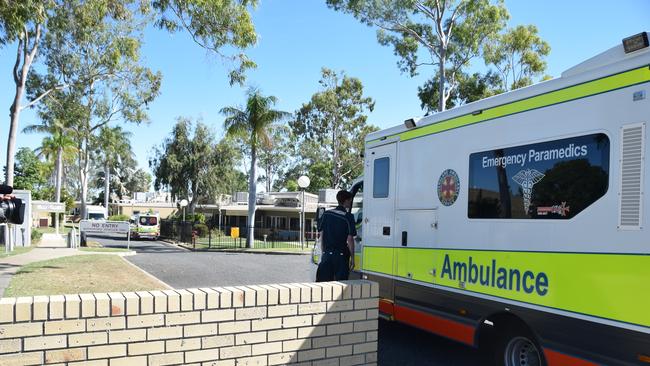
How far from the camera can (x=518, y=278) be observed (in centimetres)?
475

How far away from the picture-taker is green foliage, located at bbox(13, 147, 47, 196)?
5532 centimetres

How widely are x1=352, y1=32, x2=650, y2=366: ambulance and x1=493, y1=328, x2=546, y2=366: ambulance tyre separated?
0.01 m

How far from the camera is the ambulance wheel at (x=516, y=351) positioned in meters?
4.80

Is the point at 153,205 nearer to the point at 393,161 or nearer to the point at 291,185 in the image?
the point at 291,185

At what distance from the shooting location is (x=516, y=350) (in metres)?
4.96

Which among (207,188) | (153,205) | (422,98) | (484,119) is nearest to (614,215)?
(484,119)

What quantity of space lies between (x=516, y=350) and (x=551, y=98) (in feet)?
7.92

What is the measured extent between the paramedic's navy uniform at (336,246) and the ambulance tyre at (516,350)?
6.45ft

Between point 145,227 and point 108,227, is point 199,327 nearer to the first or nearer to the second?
point 108,227

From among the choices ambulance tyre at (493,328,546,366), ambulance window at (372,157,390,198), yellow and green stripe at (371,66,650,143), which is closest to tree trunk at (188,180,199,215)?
ambulance window at (372,157,390,198)

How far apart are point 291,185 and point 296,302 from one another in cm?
Result: 5125

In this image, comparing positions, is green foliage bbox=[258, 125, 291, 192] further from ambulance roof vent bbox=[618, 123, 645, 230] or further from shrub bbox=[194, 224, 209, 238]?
ambulance roof vent bbox=[618, 123, 645, 230]

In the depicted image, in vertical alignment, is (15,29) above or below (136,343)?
above

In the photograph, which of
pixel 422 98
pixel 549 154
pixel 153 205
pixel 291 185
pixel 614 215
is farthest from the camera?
pixel 153 205
